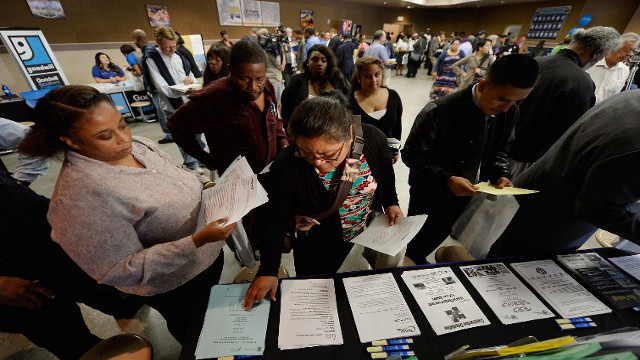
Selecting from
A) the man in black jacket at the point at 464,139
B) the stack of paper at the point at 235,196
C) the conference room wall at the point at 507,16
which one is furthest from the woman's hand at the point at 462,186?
the conference room wall at the point at 507,16

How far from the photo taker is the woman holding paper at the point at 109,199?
2.59ft

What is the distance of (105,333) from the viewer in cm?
178

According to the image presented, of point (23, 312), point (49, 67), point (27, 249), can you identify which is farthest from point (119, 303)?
point (49, 67)

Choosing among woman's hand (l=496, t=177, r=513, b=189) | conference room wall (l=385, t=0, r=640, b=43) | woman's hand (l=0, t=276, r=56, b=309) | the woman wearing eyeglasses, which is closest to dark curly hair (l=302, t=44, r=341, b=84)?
the woman wearing eyeglasses

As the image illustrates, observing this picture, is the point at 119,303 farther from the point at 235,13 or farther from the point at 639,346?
the point at 235,13

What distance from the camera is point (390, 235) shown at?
115cm

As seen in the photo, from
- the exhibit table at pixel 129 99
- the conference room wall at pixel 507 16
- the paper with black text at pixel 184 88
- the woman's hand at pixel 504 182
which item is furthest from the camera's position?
the conference room wall at pixel 507 16

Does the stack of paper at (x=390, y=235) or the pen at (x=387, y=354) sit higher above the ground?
the stack of paper at (x=390, y=235)


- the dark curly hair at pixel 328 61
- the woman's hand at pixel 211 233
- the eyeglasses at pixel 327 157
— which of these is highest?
the dark curly hair at pixel 328 61

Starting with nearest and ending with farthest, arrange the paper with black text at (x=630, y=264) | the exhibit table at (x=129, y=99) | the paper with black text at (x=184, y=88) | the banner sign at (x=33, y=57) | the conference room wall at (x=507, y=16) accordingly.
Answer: the paper with black text at (x=630, y=264) → the paper with black text at (x=184, y=88) → the banner sign at (x=33, y=57) → the exhibit table at (x=129, y=99) → the conference room wall at (x=507, y=16)

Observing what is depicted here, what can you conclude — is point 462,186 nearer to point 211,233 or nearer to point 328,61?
point 211,233

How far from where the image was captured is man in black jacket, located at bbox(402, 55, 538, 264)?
1244mm

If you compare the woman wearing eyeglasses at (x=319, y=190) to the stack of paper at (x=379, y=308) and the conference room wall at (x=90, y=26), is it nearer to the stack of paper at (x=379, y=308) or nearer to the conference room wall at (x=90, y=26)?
the stack of paper at (x=379, y=308)

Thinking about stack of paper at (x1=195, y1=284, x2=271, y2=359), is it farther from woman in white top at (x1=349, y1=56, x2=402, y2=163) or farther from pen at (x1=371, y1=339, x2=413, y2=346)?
woman in white top at (x1=349, y1=56, x2=402, y2=163)
